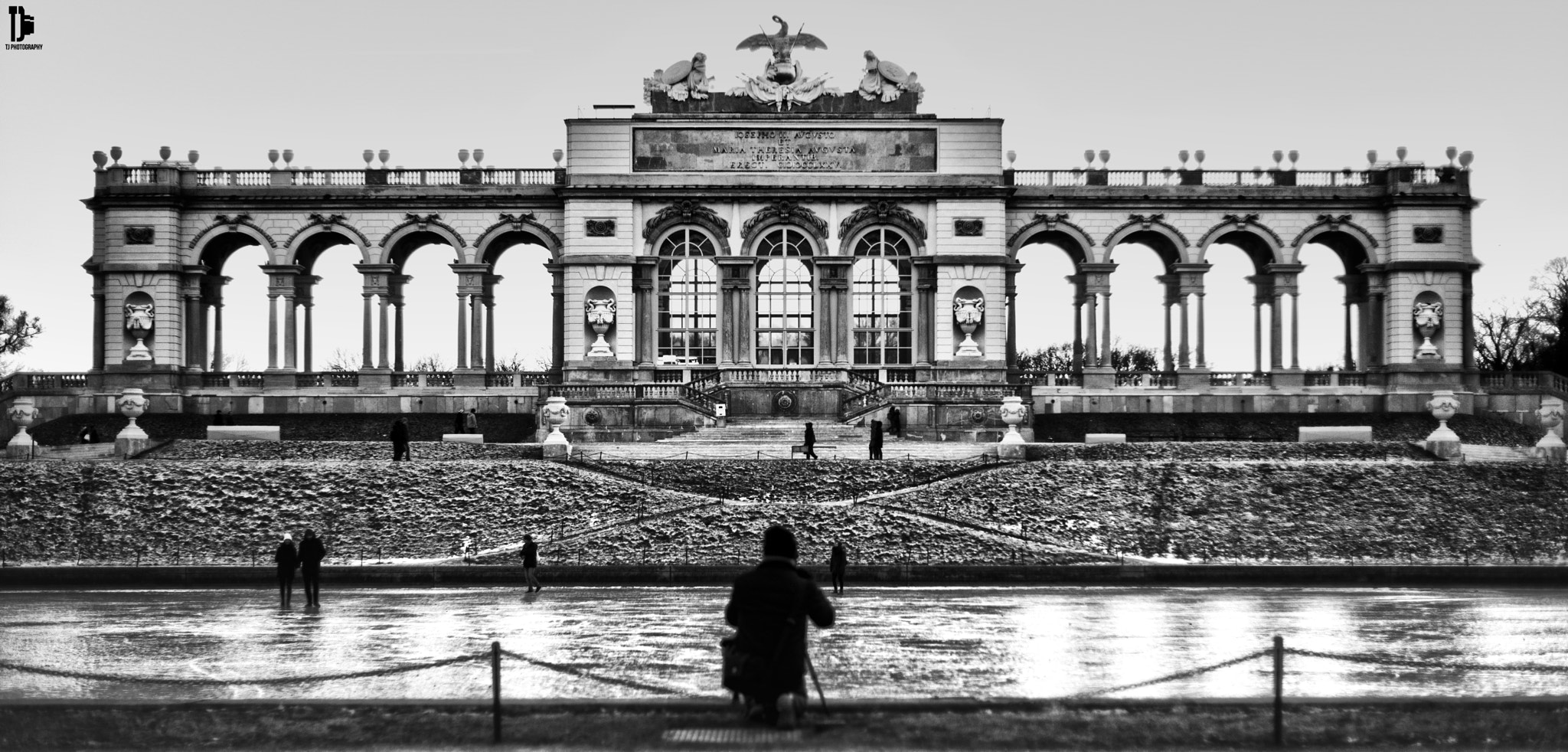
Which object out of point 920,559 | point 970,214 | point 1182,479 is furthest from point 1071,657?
point 970,214

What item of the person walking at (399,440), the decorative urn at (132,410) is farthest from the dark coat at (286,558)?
the decorative urn at (132,410)

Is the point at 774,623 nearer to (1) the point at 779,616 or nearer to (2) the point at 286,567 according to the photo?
(1) the point at 779,616

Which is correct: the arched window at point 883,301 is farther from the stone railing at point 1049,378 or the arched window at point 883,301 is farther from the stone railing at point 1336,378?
the stone railing at point 1336,378

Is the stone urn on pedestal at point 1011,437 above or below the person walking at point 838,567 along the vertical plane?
above

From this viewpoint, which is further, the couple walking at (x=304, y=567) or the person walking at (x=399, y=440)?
the person walking at (x=399, y=440)

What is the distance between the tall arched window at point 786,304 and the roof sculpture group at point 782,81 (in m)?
5.58

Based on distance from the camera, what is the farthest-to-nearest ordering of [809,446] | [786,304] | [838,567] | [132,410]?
[786,304] < [132,410] < [809,446] < [838,567]

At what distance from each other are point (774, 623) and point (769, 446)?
3295 cm

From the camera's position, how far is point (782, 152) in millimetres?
62688

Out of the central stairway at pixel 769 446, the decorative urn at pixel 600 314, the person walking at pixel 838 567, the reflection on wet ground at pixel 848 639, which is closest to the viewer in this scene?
the reflection on wet ground at pixel 848 639

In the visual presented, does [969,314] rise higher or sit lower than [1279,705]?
higher

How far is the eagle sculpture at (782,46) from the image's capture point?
63.1 meters

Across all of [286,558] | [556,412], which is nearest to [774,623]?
[286,558]

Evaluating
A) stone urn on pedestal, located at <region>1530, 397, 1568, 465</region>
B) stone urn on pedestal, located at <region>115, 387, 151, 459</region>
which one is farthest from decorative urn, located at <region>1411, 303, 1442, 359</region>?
stone urn on pedestal, located at <region>115, 387, 151, 459</region>
